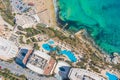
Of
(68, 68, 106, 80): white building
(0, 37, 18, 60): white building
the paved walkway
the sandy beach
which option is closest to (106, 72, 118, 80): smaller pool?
(68, 68, 106, 80): white building

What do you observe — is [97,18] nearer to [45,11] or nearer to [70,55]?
[45,11]

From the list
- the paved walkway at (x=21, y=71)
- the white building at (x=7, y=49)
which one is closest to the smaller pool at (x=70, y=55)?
the paved walkway at (x=21, y=71)

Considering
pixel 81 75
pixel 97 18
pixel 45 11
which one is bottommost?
pixel 81 75

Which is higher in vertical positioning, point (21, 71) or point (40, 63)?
point (40, 63)

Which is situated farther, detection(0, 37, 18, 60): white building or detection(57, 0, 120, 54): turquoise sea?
detection(57, 0, 120, 54): turquoise sea

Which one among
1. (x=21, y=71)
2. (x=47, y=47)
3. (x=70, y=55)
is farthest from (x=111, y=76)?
(x=21, y=71)

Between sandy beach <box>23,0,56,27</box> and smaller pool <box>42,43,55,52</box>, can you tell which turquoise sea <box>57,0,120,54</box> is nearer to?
sandy beach <box>23,0,56,27</box>

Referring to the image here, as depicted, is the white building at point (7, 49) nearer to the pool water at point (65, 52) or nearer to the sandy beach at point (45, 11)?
the pool water at point (65, 52)
